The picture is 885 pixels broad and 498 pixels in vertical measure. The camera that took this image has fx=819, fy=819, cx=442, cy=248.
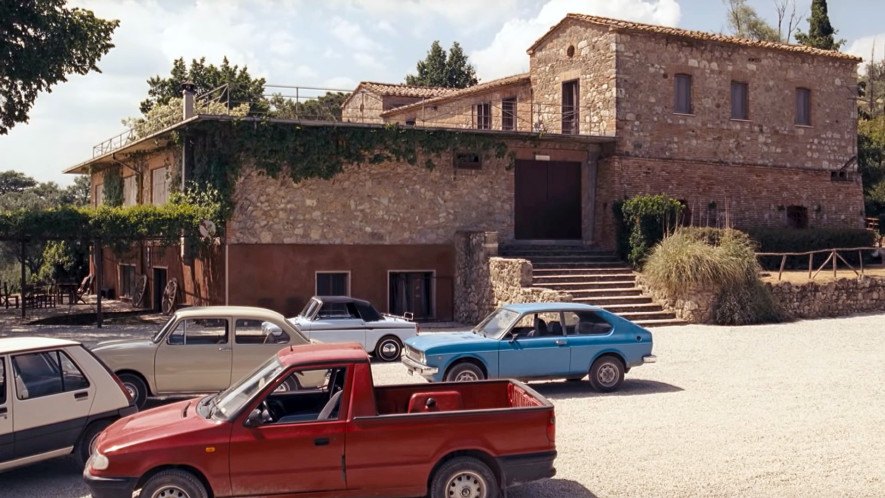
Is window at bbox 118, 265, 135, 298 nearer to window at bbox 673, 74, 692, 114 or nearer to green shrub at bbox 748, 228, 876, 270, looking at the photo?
window at bbox 673, 74, 692, 114

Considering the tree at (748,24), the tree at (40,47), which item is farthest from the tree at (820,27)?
the tree at (40,47)

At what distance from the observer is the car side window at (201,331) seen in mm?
11328

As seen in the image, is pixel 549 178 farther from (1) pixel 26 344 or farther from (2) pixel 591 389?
(1) pixel 26 344

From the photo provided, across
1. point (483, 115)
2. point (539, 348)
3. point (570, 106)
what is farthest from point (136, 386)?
point (483, 115)

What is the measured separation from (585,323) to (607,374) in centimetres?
86

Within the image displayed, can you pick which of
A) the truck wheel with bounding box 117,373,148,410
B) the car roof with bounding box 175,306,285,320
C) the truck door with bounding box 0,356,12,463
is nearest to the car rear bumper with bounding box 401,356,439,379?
the car roof with bounding box 175,306,285,320

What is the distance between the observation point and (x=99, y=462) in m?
6.56

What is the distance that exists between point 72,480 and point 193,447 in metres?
2.50

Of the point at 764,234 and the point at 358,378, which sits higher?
the point at 764,234

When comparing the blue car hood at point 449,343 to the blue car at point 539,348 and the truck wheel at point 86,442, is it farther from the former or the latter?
the truck wheel at point 86,442

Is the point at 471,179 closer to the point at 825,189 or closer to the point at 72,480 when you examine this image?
the point at 825,189

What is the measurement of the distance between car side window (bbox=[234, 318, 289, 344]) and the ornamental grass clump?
1245 centimetres

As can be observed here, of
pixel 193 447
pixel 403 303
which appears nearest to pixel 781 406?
pixel 193 447

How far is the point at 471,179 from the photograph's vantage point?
24.0m
